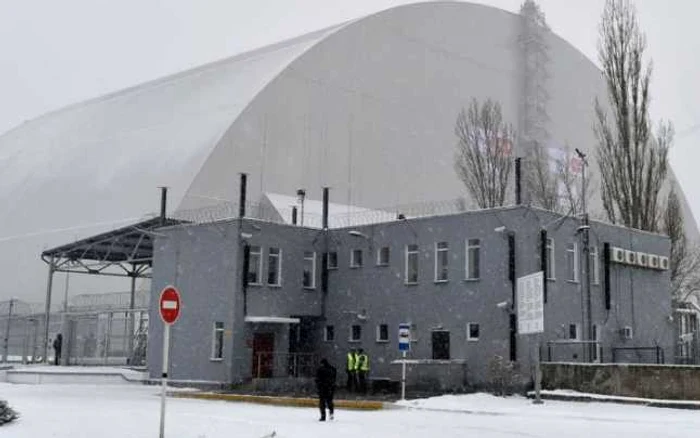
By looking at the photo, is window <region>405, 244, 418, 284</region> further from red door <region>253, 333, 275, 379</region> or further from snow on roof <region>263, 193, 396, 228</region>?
snow on roof <region>263, 193, 396, 228</region>

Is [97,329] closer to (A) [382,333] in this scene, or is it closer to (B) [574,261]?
(A) [382,333]

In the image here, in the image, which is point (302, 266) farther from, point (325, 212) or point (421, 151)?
point (421, 151)

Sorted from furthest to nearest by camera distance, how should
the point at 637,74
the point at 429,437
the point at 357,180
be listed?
the point at 357,180 < the point at 637,74 < the point at 429,437

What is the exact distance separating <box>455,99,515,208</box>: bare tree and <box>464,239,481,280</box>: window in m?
17.0

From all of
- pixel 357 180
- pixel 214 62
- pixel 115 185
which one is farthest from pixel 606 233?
pixel 214 62

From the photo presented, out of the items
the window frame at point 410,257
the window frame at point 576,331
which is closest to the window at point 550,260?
the window frame at point 576,331

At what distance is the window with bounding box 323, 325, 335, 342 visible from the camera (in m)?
40.7

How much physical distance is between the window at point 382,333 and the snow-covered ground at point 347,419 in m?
7.32

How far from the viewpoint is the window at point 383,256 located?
39.5m

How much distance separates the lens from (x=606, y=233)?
38625 millimetres

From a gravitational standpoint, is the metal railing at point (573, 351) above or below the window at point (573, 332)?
below

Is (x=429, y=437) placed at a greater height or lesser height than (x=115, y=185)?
lesser

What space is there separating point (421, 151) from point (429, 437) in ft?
138

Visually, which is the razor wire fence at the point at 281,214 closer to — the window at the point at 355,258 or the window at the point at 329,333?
the window at the point at 355,258
